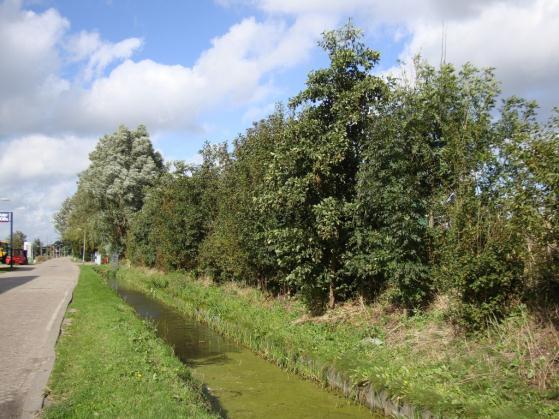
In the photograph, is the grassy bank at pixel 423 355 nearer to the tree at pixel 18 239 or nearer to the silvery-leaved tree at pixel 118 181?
the silvery-leaved tree at pixel 118 181

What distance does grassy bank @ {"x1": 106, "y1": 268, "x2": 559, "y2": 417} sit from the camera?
25.1 feet

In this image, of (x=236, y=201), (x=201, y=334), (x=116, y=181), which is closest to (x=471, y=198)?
(x=201, y=334)

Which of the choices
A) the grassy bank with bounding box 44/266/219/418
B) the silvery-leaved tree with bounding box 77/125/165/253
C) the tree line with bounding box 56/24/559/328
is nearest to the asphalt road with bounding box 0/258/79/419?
the grassy bank with bounding box 44/266/219/418

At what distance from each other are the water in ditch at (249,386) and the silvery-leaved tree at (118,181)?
39830 millimetres

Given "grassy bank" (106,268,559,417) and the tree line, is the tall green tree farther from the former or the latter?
"grassy bank" (106,268,559,417)

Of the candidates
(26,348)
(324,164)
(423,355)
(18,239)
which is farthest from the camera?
(18,239)

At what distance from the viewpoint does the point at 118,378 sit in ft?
28.4

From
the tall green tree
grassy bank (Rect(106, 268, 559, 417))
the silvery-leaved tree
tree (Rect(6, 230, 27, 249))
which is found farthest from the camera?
tree (Rect(6, 230, 27, 249))

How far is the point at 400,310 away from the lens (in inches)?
499

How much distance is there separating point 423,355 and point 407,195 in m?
3.75

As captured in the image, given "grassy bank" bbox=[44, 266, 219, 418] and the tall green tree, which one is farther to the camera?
the tall green tree

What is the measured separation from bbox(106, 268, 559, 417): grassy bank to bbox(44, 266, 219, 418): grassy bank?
3140mm

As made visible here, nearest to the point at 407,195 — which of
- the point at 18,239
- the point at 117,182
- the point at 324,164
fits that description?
the point at 324,164

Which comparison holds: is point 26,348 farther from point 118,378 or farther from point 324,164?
point 324,164
